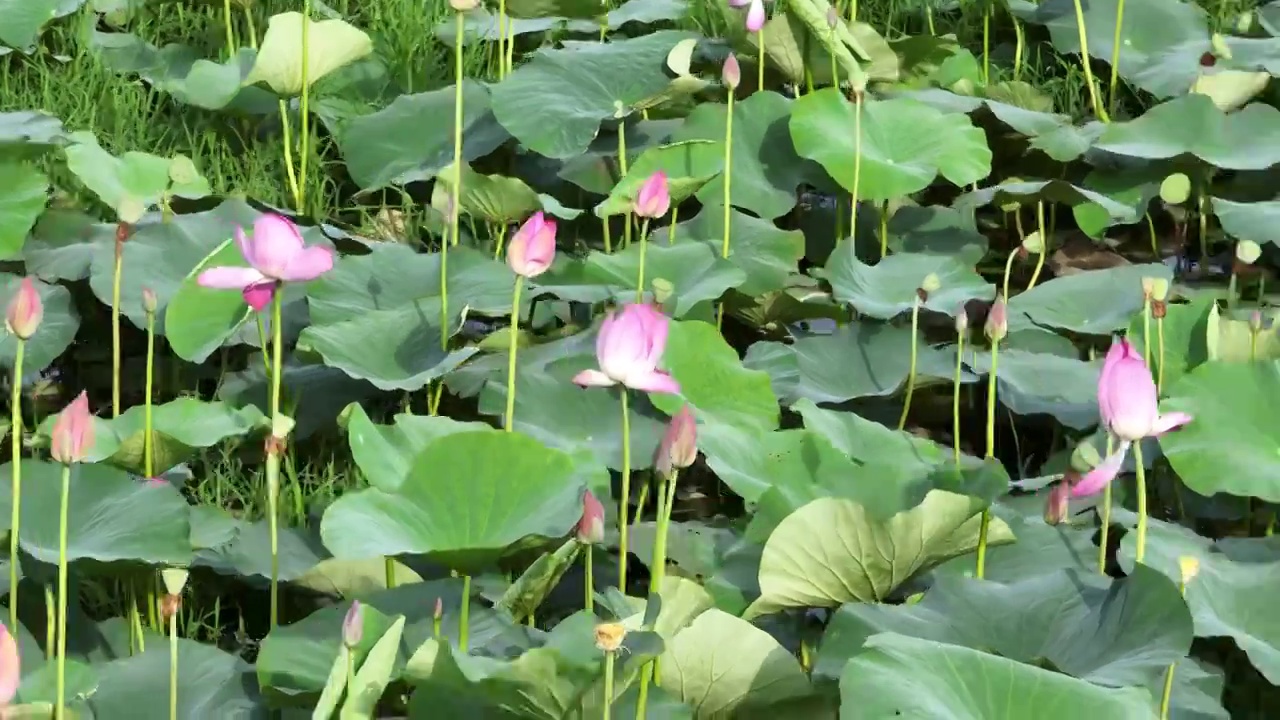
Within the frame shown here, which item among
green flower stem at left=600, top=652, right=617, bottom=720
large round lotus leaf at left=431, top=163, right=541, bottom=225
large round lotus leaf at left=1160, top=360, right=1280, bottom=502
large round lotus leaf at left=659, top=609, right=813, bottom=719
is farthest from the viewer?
large round lotus leaf at left=431, top=163, right=541, bottom=225

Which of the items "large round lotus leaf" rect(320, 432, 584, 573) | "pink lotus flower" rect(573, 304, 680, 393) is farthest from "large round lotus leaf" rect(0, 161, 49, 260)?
"pink lotus flower" rect(573, 304, 680, 393)

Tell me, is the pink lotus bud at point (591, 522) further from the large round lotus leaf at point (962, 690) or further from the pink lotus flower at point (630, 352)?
the large round lotus leaf at point (962, 690)

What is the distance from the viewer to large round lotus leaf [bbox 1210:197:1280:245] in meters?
2.09

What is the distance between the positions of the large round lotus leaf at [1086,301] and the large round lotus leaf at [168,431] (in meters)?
1.02

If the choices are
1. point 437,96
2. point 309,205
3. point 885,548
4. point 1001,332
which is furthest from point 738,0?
point 885,548

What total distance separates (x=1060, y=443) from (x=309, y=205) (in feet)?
4.15

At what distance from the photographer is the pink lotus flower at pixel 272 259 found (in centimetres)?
131

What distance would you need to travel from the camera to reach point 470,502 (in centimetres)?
134

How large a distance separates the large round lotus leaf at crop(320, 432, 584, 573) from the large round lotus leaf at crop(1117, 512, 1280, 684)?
522 millimetres

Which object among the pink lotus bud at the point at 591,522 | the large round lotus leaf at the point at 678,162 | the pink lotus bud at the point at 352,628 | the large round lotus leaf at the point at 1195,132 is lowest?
the large round lotus leaf at the point at 1195,132

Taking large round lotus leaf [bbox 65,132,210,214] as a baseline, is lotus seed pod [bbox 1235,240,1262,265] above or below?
below

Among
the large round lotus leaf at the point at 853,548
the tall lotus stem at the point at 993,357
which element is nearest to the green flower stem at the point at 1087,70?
the tall lotus stem at the point at 993,357

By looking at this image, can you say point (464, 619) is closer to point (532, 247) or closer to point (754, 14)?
point (532, 247)

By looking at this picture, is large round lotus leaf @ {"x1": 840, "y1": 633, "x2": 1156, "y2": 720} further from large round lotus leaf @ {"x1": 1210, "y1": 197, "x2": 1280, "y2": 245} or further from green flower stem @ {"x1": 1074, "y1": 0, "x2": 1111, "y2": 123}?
green flower stem @ {"x1": 1074, "y1": 0, "x2": 1111, "y2": 123}
